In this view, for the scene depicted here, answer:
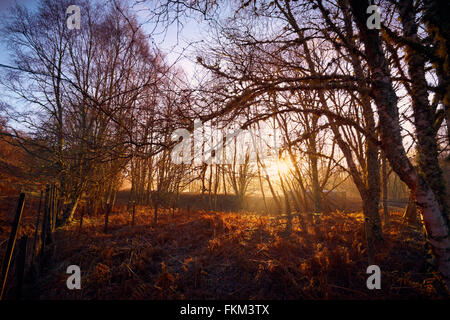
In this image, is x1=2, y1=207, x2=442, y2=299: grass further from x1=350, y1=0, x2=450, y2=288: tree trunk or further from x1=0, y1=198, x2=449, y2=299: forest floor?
x1=350, y1=0, x2=450, y2=288: tree trunk

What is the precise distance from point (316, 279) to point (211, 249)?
2495 mm

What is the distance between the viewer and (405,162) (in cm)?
241

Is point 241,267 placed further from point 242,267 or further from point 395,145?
point 395,145

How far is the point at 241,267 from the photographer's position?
153 inches

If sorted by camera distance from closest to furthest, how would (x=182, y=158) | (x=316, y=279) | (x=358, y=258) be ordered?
1. (x=182, y=158)
2. (x=316, y=279)
3. (x=358, y=258)

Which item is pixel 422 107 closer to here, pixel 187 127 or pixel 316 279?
pixel 316 279

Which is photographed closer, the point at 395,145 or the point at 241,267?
the point at 395,145

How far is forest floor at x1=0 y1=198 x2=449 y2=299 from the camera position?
317cm

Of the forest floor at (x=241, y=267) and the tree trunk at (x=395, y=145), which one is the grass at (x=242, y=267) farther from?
the tree trunk at (x=395, y=145)

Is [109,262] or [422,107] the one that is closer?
[422,107]

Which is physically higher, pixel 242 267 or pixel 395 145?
pixel 395 145

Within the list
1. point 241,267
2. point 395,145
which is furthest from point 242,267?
point 395,145
